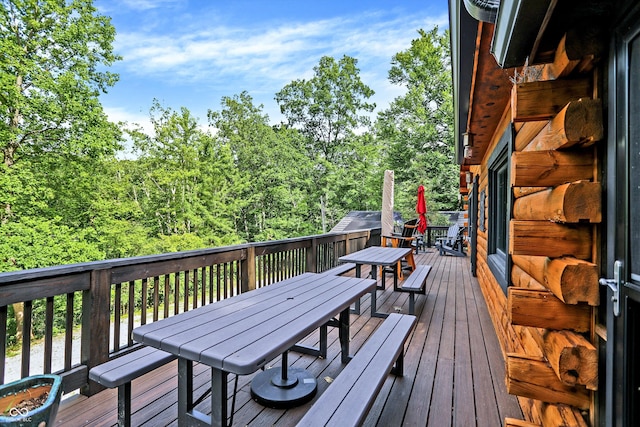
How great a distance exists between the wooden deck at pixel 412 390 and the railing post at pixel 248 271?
1101 millimetres

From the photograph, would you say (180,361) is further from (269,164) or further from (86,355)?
(269,164)

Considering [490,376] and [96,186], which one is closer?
[490,376]

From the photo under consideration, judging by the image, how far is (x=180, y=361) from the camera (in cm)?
162

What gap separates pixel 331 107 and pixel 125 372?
2340 centimetres

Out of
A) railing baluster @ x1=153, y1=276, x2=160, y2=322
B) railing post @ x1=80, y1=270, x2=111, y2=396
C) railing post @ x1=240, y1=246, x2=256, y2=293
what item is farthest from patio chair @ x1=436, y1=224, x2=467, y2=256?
railing post @ x1=80, y1=270, x2=111, y2=396

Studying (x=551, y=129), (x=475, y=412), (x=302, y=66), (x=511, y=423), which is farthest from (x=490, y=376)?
(x=302, y=66)

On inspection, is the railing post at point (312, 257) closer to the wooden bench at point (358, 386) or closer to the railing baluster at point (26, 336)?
the wooden bench at point (358, 386)

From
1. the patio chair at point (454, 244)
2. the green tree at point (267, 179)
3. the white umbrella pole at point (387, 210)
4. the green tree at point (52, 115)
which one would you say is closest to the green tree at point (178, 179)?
the green tree at point (267, 179)

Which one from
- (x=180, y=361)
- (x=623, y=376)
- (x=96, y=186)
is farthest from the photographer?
(x=96, y=186)

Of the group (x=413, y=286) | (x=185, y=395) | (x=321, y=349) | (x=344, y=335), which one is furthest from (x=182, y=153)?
(x=185, y=395)

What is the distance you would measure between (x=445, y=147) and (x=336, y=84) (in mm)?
A: 9258

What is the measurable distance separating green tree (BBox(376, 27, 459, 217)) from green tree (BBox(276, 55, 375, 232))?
101 inches

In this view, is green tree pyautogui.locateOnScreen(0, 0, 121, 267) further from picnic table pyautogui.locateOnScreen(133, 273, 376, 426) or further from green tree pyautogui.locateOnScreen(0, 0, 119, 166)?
picnic table pyautogui.locateOnScreen(133, 273, 376, 426)

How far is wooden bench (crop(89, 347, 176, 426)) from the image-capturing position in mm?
1588
